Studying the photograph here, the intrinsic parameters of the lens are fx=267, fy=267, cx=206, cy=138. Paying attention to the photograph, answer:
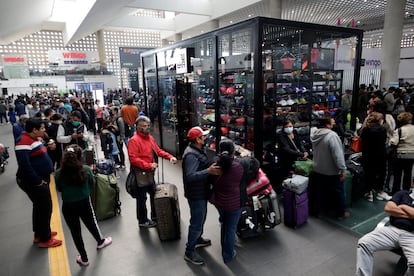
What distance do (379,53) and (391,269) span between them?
13121 millimetres

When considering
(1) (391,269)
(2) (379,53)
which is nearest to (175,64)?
(1) (391,269)

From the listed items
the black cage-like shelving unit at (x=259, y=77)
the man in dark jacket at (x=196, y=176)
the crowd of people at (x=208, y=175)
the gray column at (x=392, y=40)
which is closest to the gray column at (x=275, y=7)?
the gray column at (x=392, y=40)

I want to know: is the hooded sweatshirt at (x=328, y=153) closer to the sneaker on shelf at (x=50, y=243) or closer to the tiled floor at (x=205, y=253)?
the tiled floor at (x=205, y=253)

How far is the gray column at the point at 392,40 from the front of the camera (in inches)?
426

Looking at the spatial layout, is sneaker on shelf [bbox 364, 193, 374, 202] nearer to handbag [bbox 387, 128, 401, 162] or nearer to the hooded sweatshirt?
handbag [bbox 387, 128, 401, 162]

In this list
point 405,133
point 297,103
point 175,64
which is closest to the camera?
point 405,133

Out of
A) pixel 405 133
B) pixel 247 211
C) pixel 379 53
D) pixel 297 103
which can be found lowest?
pixel 247 211

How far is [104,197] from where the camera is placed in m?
3.78

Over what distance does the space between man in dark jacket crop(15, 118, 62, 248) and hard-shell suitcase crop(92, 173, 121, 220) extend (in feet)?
2.16

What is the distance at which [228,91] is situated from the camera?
5.34 metres

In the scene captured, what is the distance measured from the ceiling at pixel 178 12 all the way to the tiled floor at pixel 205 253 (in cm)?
807

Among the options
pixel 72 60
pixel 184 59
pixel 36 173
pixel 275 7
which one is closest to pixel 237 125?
pixel 184 59

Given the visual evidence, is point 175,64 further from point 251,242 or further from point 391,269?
point 391,269

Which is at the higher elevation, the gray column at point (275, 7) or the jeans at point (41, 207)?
the gray column at point (275, 7)
